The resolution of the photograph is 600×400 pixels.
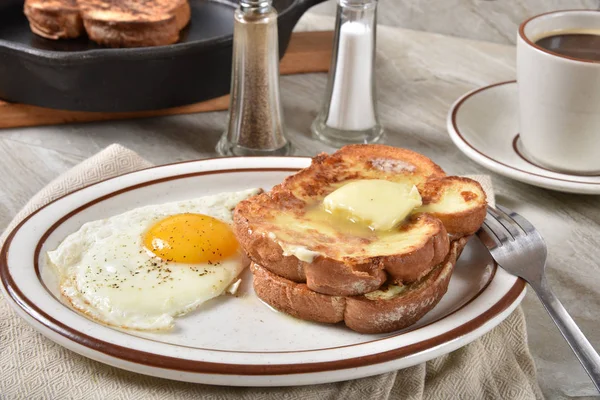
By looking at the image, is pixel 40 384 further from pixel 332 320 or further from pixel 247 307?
pixel 332 320

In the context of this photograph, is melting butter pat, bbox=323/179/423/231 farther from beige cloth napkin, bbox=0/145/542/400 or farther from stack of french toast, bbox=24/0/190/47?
stack of french toast, bbox=24/0/190/47

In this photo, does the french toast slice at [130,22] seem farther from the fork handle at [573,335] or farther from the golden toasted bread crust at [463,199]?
the fork handle at [573,335]

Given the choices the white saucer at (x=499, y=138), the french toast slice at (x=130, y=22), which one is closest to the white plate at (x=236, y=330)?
the white saucer at (x=499, y=138)

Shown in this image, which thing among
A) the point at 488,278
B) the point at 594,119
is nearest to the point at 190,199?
the point at 488,278

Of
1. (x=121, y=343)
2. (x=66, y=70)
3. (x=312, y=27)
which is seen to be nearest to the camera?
(x=121, y=343)

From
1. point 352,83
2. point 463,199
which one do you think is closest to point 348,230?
point 463,199

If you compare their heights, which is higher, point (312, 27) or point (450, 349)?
point (450, 349)
